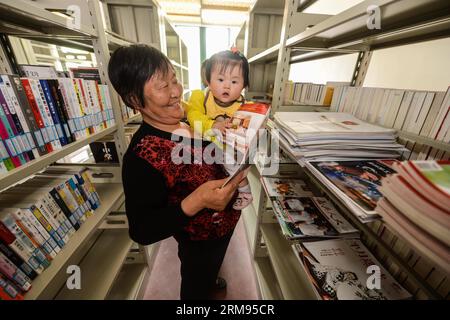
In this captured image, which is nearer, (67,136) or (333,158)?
(333,158)

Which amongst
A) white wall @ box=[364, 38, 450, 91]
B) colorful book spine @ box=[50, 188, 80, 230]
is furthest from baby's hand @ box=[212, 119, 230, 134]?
white wall @ box=[364, 38, 450, 91]

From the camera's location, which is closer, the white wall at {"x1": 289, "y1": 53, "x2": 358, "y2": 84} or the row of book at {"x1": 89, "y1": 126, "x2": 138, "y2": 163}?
the row of book at {"x1": 89, "y1": 126, "x2": 138, "y2": 163}

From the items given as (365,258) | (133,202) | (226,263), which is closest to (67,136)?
(133,202)

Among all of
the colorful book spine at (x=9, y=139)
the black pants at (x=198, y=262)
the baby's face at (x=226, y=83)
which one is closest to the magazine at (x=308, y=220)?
the black pants at (x=198, y=262)

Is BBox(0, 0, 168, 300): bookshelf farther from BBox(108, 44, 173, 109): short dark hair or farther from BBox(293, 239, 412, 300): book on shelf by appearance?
BBox(293, 239, 412, 300): book on shelf

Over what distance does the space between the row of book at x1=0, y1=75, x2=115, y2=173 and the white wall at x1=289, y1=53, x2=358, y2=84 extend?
73.3 inches

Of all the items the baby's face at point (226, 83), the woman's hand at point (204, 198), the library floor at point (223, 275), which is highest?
the baby's face at point (226, 83)

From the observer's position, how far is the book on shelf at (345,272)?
0.62m

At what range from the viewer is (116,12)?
78.0 inches

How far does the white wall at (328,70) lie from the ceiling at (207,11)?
2.44m

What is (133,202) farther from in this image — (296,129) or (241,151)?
(296,129)

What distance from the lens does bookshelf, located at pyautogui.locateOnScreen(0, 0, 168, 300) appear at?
646mm

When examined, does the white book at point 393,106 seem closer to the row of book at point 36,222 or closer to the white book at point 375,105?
the white book at point 375,105

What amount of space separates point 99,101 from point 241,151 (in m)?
0.87
